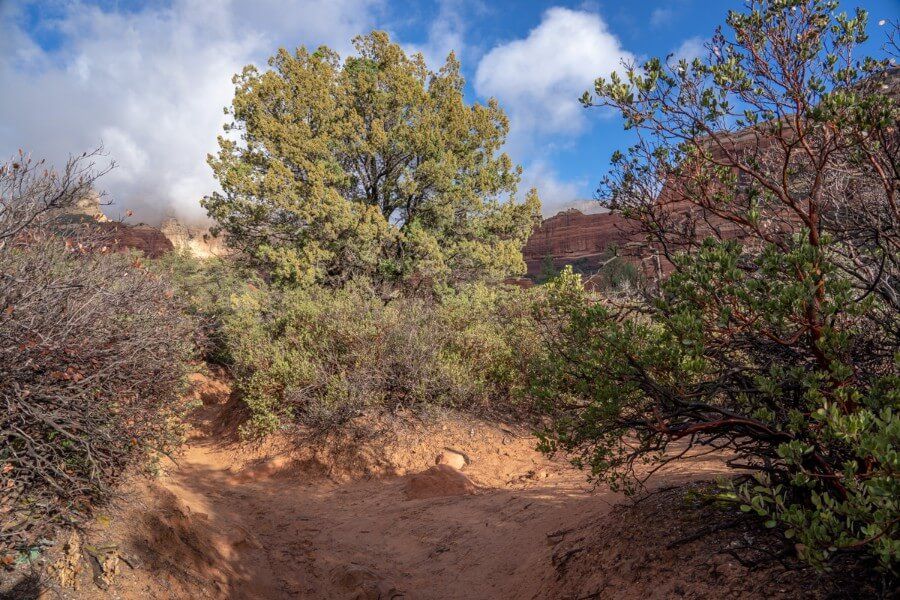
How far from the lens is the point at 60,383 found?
3799mm

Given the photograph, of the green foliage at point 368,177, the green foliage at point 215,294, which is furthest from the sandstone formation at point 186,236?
the green foliage at point 368,177

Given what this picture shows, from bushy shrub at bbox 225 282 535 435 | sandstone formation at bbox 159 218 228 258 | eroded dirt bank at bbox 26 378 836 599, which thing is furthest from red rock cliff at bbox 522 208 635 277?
eroded dirt bank at bbox 26 378 836 599

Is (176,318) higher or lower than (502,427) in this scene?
higher

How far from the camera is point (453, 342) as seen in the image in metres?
10.7

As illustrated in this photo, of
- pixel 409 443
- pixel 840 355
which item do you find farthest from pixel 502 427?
pixel 840 355

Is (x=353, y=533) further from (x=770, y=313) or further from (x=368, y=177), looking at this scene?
(x=368, y=177)

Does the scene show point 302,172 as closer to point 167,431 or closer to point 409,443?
point 409,443

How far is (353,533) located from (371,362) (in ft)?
12.6

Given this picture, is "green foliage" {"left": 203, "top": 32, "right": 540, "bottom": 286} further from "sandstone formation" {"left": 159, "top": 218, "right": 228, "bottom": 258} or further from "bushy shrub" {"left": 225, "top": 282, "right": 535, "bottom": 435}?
"sandstone formation" {"left": 159, "top": 218, "right": 228, "bottom": 258}

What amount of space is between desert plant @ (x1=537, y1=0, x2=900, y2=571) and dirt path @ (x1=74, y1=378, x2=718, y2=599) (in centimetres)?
228

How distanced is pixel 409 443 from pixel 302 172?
9096 mm

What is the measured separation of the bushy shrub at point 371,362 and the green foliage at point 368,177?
3191mm

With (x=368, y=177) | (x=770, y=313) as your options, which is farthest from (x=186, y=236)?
(x=770, y=313)

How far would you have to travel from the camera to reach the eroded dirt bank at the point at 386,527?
3.83 metres
